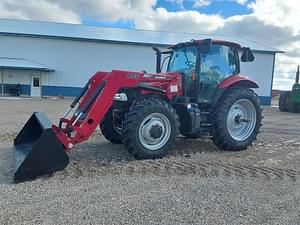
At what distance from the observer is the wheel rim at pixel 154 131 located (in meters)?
6.10

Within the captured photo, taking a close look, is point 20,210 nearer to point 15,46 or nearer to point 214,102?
point 214,102

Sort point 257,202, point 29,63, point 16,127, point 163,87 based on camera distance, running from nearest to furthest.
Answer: point 257,202 < point 163,87 < point 16,127 < point 29,63

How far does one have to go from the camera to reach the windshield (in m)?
7.30

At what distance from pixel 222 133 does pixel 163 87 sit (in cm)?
167

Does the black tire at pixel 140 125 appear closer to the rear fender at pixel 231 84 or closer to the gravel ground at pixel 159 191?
the gravel ground at pixel 159 191

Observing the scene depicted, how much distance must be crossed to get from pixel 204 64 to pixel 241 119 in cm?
159

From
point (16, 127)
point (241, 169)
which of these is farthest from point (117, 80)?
point (16, 127)

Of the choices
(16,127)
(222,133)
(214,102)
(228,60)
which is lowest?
(16,127)

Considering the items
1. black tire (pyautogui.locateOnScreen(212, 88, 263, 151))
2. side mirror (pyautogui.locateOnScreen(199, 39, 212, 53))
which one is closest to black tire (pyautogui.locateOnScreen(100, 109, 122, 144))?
black tire (pyautogui.locateOnScreen(212, 88, 263, 151))

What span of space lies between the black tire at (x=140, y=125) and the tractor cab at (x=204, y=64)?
1.08 meters

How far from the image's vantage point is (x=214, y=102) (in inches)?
285

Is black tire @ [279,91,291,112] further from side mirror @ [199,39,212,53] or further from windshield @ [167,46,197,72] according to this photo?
side mirror @ [199,39,212,53]

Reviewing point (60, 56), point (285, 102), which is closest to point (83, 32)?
point (60, 56)

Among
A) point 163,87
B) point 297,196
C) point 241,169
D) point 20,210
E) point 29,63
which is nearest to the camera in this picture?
point 20,210
